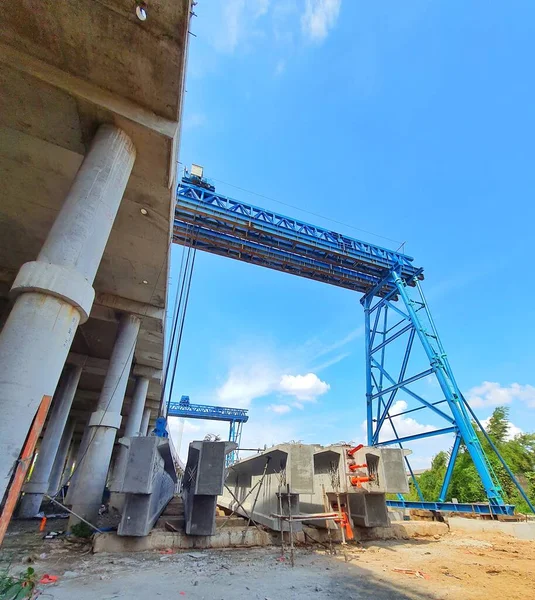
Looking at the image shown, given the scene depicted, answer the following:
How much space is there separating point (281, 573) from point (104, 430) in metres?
6.36

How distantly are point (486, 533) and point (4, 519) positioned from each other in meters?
10.7

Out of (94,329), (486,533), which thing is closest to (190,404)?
(94,329)

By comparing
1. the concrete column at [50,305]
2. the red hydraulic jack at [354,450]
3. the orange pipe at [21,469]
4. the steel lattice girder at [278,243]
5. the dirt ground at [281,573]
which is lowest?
the dirt ground at [281,573]

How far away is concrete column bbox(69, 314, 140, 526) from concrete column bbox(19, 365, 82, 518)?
502 centimetres

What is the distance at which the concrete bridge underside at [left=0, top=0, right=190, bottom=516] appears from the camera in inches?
127

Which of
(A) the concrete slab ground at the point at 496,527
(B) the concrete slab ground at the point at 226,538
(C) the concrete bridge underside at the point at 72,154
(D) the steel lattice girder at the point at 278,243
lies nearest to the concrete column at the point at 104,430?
(B) the concrete slab ground at the point at 226,538

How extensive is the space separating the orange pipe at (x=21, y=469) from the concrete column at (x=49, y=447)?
37.1 feet

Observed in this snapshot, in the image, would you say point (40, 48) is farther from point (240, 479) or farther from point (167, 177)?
point (240, 479)

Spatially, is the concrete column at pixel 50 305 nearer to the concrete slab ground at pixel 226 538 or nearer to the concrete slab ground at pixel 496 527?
the concrete slab ground at pixel 226 538

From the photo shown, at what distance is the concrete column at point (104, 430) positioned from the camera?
7.96 m

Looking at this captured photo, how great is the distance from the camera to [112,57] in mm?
4262

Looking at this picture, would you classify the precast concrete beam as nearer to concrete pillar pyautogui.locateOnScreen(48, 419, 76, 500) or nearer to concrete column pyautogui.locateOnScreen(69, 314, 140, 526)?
concrete pillar pyautogui.locateOnScreen(48, 419, 76, 500)

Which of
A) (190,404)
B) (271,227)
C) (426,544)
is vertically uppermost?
(271,227)

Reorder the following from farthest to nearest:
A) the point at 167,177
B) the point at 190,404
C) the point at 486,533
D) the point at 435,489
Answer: the point at 190,404, the point at 435,489, the point at 486,533, the point at 167,177
